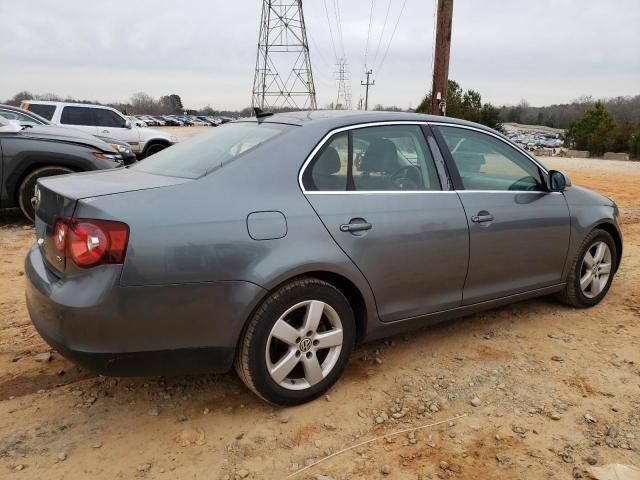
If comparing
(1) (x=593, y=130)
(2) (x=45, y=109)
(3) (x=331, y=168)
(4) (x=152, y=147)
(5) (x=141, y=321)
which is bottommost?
(5) (x=141, y=321)

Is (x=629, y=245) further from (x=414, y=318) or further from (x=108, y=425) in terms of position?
(x=108, y=425)

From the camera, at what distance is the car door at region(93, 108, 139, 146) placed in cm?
1240

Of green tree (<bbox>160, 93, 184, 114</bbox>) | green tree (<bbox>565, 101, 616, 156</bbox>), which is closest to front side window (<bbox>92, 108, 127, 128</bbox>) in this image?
green tree (<bbox>565, 101, 616, 156</bbox>)

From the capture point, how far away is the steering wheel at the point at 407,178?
313 centimetres

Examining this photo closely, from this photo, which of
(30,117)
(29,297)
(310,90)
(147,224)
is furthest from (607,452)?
(310,90)

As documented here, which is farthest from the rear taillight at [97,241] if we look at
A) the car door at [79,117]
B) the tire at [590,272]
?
the car door at [79,117]

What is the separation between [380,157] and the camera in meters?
3.13

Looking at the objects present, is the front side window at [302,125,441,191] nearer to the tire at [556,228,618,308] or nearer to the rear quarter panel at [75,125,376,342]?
the rear quarter panel at [75,125,376,342]

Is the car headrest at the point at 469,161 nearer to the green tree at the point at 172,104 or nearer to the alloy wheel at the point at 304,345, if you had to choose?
the alloy wheel at the point at 304,345

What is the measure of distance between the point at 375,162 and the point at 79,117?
438 inches

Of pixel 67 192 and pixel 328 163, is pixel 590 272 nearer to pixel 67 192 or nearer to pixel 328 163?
pixel 328 163

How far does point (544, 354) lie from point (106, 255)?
284 cm

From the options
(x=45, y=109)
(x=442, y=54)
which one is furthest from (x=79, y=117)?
(x=442, y=54)

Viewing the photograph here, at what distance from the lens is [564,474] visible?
233cm
